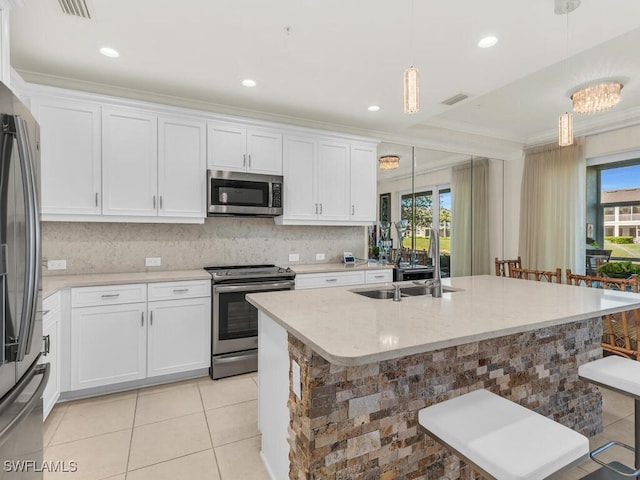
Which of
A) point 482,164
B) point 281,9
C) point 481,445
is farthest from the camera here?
point 482,164

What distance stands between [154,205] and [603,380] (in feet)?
11.3

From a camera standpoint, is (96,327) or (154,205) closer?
(96,327)

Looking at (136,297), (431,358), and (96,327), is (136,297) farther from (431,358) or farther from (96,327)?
(431,358)

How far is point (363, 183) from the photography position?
4.27 meters

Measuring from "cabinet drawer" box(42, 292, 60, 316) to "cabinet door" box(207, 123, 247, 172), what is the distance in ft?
5.48

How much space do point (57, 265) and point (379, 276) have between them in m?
3.21

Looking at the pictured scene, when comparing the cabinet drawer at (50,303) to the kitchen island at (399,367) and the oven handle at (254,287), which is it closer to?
the oven handle at (254,287)

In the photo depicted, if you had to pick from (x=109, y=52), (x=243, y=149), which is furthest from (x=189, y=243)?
(x=109, y=52)

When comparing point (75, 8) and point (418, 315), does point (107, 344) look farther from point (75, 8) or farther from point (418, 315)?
point (418, 315)

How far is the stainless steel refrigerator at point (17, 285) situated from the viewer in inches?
44.0

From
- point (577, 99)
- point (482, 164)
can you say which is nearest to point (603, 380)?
point (577, 99)

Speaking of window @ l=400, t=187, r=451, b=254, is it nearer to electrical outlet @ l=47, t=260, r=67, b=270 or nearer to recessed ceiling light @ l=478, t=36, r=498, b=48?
recessed ceiling light @ l=478, t=36, r=498, b=48

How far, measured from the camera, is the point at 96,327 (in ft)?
9.05

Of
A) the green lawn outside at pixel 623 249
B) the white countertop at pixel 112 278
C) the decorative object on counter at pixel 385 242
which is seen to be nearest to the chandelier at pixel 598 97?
the green lawn outside at pixel 623 249
